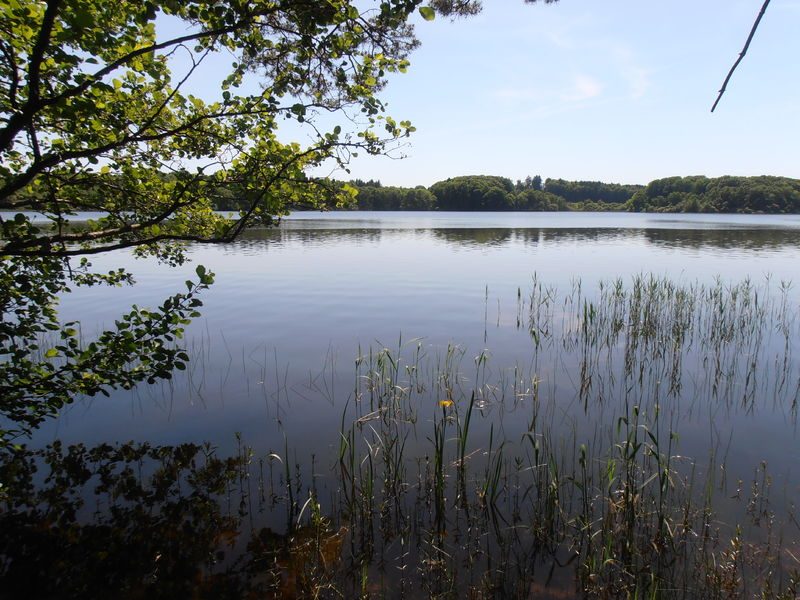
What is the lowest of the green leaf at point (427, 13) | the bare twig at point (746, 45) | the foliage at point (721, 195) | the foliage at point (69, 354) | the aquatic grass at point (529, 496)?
the aquatic grass at point (529, 496)

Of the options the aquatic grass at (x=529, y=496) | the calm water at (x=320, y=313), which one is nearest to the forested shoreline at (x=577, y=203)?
the calm water at (x=320, y=313)

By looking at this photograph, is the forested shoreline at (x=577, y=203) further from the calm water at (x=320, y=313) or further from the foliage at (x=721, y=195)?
the calm water at (x=320, y=313)

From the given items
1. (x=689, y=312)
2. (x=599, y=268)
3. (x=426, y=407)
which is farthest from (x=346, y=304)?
(x=599, y=268)

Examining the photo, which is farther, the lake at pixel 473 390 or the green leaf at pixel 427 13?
the lake at pixel 473 390

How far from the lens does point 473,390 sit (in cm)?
749

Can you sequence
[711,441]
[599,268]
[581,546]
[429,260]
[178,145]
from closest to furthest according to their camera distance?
[581,546] < [178,145] < [711,441] < [599,268] < [429,260]

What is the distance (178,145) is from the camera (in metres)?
5.34

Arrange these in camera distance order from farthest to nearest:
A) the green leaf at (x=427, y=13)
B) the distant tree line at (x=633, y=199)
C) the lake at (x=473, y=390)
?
the distant tree line at (x=633, y=199) < the lake at (x=473, y=390) < the green leaf at (x=427, y=13)

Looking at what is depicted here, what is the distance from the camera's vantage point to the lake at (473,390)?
6.30m

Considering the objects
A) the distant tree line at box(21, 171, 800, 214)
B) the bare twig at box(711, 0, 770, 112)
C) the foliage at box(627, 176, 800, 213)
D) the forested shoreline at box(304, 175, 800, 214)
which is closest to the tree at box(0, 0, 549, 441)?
the bare twig at box(711, 0, 770, 112)

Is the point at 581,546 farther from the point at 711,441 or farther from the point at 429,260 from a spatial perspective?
the point at 429,260

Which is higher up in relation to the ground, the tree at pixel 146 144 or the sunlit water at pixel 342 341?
the tree at pixel 146 144

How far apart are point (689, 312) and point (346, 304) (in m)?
10.9

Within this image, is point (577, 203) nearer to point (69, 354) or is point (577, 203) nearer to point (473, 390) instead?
point (473, 390)
